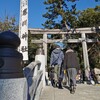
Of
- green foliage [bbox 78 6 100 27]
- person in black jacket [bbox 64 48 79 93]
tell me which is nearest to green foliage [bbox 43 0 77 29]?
green foliage [bbox 78 6 100 27]

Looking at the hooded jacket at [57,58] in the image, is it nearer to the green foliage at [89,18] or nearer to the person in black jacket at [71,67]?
the person in black jacket at [71,67]

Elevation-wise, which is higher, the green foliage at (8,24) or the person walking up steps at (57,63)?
the green foliage at (8,24)

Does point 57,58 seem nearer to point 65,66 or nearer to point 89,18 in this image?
point 65,66

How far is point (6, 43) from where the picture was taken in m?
2.19

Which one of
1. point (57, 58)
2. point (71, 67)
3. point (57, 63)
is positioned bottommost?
point (71, 67)

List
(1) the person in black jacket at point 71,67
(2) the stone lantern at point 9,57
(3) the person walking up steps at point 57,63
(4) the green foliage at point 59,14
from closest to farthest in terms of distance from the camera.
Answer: (2) the stone lantern at point 9,57 → (1) the person in black jacket at point 71,67 → (3) the person walking up steps at point 57,63 → (4) the green foliage at point 59,14

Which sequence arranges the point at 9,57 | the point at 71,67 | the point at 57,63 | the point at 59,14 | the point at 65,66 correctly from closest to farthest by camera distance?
the point at 9,57 → the point at 71,67 → the point at 65,66 → the point at 57,63 → the point at 59,14

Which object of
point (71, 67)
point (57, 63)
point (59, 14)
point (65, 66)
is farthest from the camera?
point (59, 14)

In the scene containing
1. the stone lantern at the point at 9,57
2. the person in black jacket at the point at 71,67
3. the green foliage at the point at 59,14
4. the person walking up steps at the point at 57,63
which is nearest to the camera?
the stone lantern at the point at 9,57

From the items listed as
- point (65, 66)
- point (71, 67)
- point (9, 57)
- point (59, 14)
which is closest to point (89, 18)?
point (59, 14)

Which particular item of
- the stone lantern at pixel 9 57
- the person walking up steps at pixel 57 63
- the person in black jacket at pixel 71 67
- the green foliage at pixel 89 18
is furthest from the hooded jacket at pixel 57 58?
the green foliage at pixel 89 18

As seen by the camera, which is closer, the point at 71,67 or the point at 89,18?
the point at 71,67

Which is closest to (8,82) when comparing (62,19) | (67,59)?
(67,59)

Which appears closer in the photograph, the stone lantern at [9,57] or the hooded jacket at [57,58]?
the stone lantern at [9,57]
